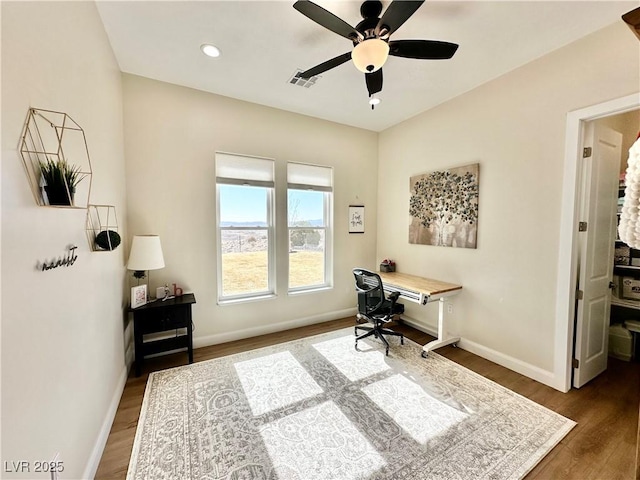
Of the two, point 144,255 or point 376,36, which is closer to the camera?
point 376,36

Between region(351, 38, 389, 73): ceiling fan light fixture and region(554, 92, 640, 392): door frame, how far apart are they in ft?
5.96

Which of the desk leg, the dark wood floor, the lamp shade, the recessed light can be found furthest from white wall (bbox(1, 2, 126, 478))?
the desk leg

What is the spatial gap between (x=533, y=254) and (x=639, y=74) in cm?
150

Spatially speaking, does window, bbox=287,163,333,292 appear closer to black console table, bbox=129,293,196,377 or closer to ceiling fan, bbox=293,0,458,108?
black console table, bbox=129,293,196,377

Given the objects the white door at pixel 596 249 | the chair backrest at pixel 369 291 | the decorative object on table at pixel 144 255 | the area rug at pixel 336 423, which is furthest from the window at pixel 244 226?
the white door at pixel 596 249

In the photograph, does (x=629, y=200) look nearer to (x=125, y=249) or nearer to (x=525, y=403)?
(x=525, y=403)

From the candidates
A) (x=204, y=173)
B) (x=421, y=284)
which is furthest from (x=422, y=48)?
(x=204, y=173)

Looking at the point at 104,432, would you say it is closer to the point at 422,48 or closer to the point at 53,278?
the point at 53,278

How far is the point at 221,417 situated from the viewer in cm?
194

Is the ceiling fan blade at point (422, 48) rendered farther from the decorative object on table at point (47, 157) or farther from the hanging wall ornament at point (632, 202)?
the decorative object on table at point (47, 157)

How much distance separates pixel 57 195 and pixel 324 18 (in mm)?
1720

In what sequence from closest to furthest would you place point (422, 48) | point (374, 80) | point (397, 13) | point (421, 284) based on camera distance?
point (397, 13)
point (422, 48)
point (374, 80)
point (421, 284)

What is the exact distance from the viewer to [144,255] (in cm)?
245

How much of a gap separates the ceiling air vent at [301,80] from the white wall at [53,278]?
1590 mm
